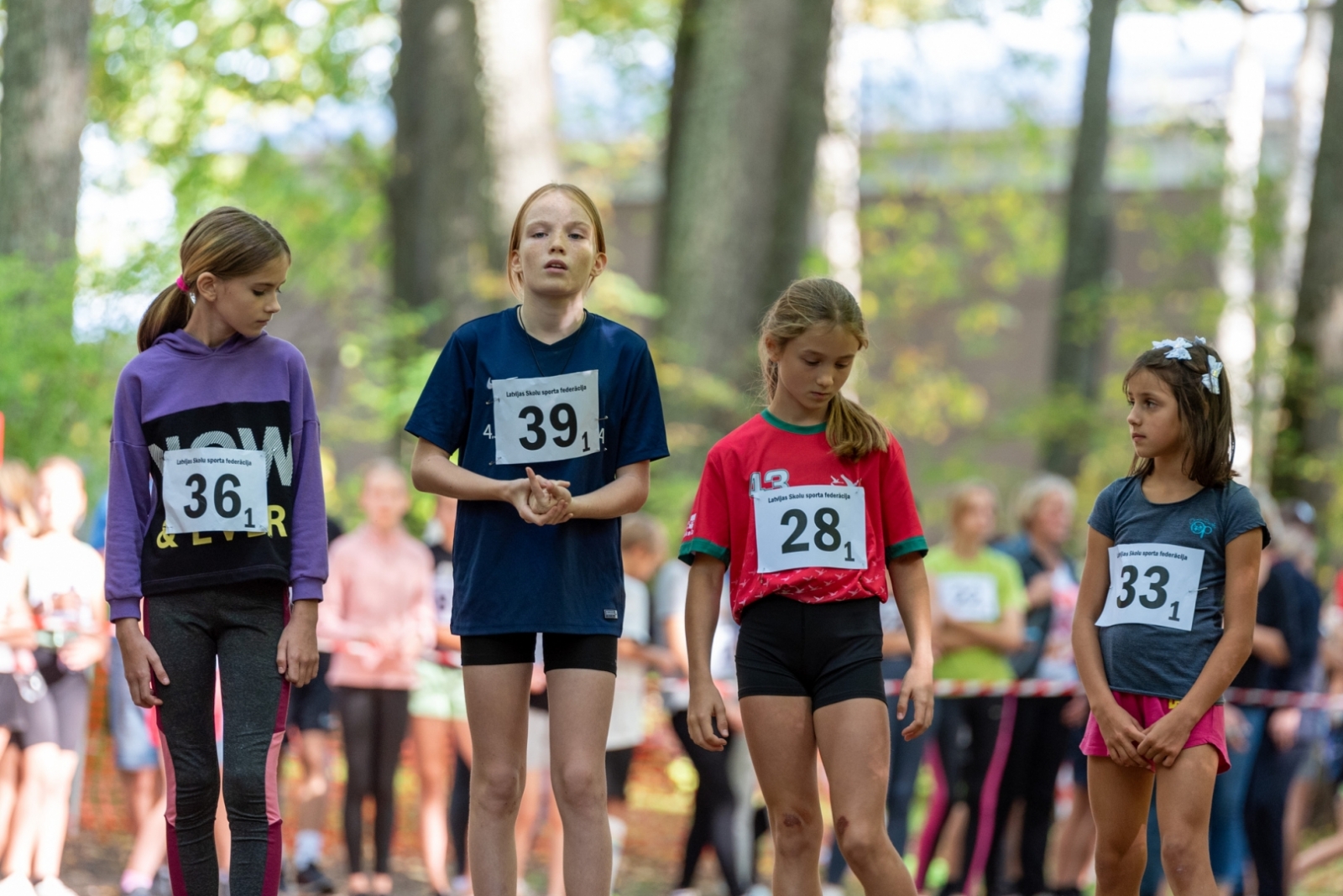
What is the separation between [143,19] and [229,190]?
253 cm

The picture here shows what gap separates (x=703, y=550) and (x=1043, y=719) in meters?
4.11

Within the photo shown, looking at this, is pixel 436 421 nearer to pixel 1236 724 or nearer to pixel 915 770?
pixel 915 770

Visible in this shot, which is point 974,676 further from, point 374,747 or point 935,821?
point 374,747

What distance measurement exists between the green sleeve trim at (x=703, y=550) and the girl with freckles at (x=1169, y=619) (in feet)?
3.61

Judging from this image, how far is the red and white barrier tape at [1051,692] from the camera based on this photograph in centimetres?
752

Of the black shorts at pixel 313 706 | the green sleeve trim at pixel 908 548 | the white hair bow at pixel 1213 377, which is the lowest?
the black shorts at pixel 313 706

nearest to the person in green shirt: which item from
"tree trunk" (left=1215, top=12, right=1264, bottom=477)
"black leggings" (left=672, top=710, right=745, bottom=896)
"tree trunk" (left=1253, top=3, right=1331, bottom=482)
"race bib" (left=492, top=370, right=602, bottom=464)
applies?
"black leggings" (left=672, top=710, right=745, bottom=896)

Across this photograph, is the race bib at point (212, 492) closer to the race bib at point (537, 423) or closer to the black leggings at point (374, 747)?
the race bib at point (537, 423)

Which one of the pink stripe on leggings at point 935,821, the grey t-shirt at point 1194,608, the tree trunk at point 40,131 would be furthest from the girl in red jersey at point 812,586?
the tree trunk at point 40,131

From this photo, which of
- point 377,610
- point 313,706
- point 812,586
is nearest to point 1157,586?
point 812,586

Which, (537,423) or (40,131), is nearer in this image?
(537,423)

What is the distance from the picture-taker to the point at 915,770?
7.71 metres

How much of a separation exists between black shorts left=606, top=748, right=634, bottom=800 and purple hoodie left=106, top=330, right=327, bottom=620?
3.29 meters

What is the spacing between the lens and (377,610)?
7551mm
